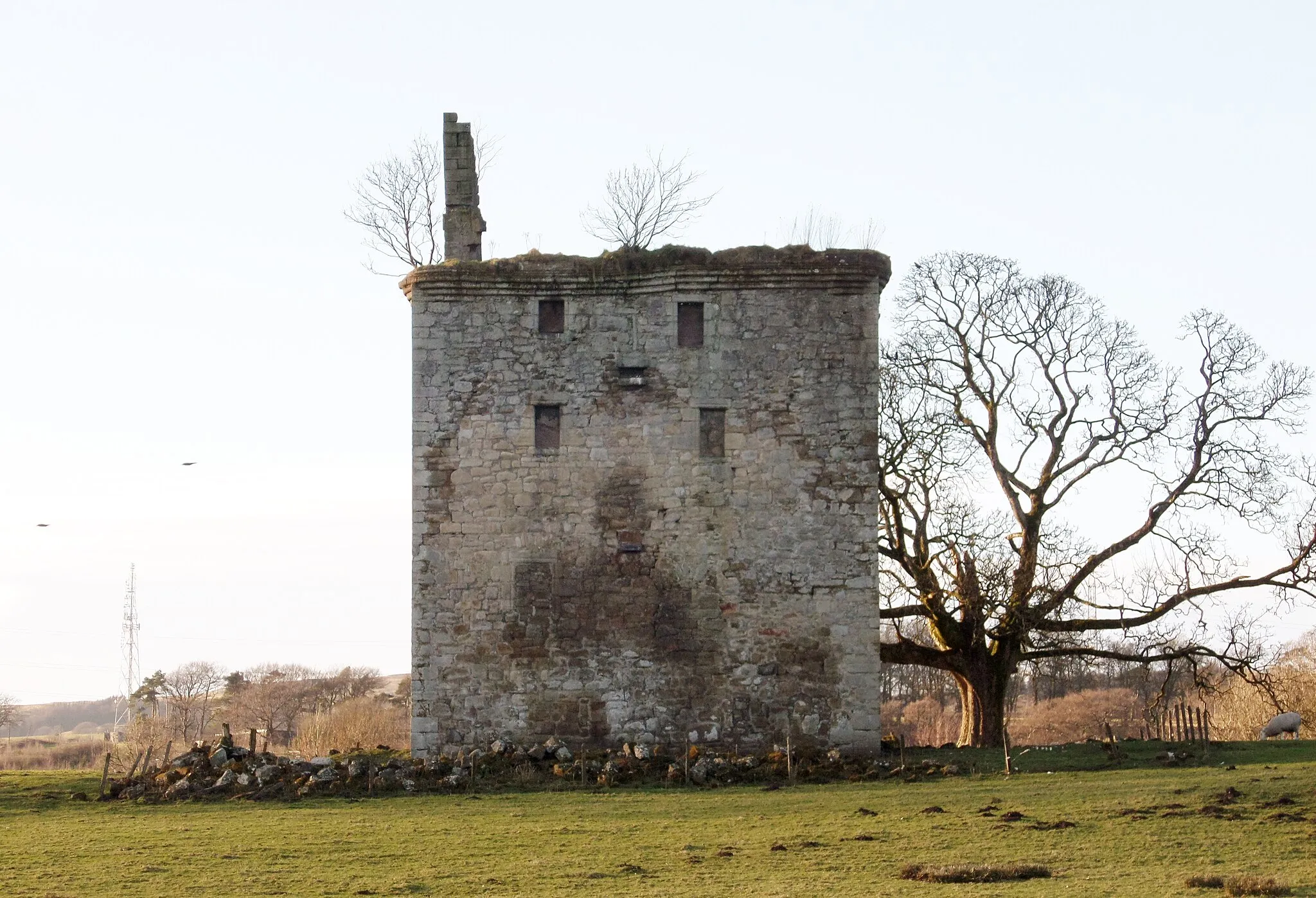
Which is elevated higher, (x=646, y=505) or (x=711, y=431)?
(x=711, y=431)

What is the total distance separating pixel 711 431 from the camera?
23.0m

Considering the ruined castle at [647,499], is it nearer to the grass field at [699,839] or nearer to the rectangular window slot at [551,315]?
the rectangular window slot at [551,315]

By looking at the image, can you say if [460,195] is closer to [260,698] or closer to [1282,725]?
[1282,725]

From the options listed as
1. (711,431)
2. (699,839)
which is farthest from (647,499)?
(699,839)

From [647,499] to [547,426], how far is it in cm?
182

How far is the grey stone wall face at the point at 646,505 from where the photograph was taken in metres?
22.4

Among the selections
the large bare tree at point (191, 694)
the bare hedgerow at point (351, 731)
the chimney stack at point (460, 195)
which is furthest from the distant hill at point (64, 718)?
the chimney stack at point (460, 195)

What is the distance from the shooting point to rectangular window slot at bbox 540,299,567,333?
2327cm

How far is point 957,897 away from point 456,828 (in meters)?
6.30

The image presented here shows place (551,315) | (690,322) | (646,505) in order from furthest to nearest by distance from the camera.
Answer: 1. (551,315)
2. (690,322)
3. (646,505)

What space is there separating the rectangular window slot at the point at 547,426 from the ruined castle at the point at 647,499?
3 centimetres

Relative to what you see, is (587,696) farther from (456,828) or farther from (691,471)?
(456,828)

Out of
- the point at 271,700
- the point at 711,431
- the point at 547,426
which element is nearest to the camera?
the point at 711,431

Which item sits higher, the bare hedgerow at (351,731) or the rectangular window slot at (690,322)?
the rectangular window slot at (690,322)
